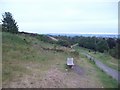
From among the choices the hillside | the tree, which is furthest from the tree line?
the hillside

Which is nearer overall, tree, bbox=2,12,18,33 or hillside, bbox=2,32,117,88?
hillside, bbox=2,32,117,88

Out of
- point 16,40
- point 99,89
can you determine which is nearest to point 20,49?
point 16,40

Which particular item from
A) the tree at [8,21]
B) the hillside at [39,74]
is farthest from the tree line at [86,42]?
the hillside at [39,74]

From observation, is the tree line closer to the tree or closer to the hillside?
the tree

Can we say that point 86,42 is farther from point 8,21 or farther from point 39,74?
point 39,74

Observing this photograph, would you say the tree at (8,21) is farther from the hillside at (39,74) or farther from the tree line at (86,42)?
the hillside at (39,74)

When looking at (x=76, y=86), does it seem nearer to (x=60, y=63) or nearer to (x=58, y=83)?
(x=58, y=83)

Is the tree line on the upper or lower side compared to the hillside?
upper

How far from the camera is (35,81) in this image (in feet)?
35.2

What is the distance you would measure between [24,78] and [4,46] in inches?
221

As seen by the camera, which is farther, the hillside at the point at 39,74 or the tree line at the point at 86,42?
the tree line at the point at 86,42

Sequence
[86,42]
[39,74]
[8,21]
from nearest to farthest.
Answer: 1. [39,74]
2. [8,21]
3. [86,42]

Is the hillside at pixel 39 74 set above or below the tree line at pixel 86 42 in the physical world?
below

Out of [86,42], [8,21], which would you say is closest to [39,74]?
[8,21]
